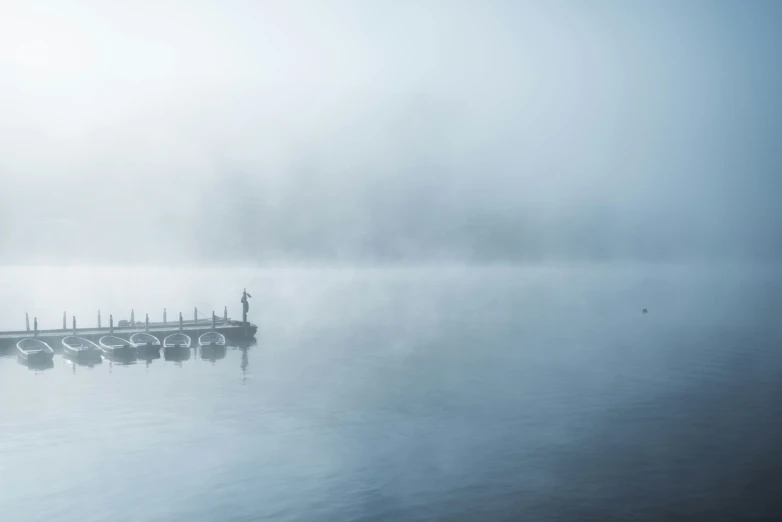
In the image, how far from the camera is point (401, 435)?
47094mm

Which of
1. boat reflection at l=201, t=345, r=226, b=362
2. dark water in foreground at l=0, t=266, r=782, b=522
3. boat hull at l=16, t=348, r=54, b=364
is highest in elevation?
boat hull at l=16, t=348, r=54, b=364

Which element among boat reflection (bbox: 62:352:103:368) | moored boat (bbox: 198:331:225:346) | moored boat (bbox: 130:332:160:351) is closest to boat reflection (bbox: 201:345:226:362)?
moored boat (bbox: 198:331:225:346)

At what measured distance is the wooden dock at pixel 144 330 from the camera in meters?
85.8

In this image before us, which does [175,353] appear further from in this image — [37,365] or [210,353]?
[37,365]

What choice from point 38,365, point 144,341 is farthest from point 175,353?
point 38,365

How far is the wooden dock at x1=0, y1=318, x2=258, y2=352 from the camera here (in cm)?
8575

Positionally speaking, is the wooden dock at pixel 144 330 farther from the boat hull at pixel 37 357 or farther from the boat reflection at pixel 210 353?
the boat reflection at pixel 210 353

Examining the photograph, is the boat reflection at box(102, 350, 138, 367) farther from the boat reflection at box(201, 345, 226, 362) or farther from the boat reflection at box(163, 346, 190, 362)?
the boat reflection at box(201, 345, 226, 362)

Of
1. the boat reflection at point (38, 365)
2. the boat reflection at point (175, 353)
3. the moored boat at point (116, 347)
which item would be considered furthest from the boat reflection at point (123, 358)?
the boat reflection at point (38, 365)

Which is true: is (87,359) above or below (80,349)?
below

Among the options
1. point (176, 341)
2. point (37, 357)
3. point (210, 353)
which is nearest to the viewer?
point (37, 357)

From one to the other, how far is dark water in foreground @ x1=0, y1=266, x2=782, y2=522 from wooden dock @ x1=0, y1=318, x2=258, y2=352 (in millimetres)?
4437

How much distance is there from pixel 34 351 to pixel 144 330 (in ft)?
66.3

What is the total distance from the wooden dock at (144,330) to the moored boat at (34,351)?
10.3 feet
